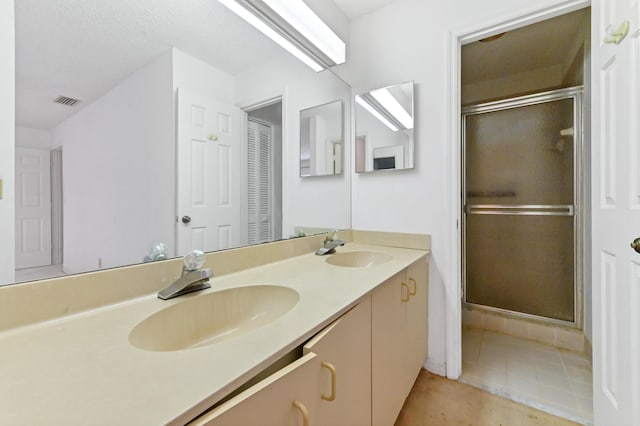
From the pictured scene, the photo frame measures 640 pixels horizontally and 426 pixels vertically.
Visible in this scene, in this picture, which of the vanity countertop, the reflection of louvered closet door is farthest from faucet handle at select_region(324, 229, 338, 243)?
the vanity countertop

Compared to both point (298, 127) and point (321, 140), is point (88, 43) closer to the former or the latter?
point (298, 127)

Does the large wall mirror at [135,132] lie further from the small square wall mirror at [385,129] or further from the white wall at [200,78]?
the small square wall mirror at [385,129]

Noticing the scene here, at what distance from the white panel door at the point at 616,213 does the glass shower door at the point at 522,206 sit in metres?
1.21

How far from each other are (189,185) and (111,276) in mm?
406

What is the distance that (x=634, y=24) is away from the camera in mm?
955

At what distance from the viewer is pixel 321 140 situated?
188cm

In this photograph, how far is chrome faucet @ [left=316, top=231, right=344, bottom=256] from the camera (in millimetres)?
1619

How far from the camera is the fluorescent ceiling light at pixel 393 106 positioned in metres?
1.76

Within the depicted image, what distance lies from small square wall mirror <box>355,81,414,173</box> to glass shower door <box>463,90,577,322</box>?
121 centimetres

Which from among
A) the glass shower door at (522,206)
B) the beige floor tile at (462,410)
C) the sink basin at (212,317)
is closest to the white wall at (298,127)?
the sink basin at (212,317)

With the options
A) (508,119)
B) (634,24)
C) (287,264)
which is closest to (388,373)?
(287,264)

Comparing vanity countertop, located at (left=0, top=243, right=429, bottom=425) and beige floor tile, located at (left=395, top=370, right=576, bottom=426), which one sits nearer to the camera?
vanity countertop, located at (left=0, top=243, right=429, bottom=425)

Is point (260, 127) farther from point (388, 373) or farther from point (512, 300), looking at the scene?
point (512, 300)

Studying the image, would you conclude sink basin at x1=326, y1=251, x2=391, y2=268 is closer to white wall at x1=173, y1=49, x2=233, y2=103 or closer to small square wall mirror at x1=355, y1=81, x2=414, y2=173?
small square wall mirror at x1=355, y1=81, x2=414, y2=173
